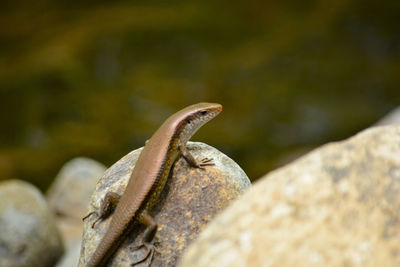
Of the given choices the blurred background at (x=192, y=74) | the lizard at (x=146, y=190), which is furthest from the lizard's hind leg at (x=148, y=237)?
the blurred background at (x=192, y=74)

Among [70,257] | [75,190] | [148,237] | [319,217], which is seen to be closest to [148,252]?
[148,237]

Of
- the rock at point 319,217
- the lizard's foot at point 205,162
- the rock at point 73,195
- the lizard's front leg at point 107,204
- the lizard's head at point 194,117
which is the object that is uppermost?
the rock at point 319,217

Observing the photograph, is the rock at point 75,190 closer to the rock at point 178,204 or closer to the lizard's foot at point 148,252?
the rock at point 178,204

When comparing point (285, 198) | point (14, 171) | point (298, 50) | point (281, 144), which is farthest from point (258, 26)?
point (285, 198)

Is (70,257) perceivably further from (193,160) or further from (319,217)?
(319,217)

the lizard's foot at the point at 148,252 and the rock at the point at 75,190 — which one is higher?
the lizard's foot at the point at 148,252

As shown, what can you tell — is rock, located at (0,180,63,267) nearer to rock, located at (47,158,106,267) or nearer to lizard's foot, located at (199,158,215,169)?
rock, located at (47,158,106,267)

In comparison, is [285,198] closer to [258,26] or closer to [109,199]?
[109,199]

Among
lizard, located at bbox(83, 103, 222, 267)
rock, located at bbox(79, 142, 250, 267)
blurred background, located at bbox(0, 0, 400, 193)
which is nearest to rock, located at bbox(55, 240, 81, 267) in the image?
rock, located at bbox(79, 142, 250, 267)
